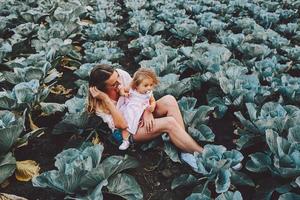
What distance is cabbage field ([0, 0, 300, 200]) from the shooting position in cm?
302

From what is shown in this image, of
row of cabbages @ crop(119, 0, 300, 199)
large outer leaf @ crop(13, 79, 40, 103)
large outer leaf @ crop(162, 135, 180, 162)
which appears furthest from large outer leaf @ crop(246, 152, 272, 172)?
large outer leaf @ crop(13, 79, 40, 103)

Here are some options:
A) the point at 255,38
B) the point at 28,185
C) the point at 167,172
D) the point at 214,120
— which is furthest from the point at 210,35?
the point at 28,185

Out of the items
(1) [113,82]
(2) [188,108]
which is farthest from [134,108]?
(2) [188,108]

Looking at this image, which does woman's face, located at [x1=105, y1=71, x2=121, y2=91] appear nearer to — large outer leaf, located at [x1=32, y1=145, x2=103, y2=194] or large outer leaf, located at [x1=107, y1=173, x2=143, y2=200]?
large outer leaf, located at [x1=32, y1=145, x2=103, y2=194]

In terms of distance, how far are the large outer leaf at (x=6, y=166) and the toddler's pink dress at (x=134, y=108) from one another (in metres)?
1.02

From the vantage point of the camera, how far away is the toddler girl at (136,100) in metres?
3.40

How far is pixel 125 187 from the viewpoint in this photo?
3.04 m

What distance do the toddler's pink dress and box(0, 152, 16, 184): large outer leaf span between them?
1.02 meters

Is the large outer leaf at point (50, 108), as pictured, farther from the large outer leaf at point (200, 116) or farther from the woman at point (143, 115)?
the large outer leaf at point (200, 116)

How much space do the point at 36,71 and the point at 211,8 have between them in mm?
3958

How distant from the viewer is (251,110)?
351cm

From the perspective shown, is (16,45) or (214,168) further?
(16,45)

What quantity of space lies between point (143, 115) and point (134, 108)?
0.10m

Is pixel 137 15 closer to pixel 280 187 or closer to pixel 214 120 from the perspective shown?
pixel 214 120
